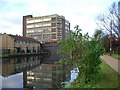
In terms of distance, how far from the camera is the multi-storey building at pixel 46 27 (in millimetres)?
116688

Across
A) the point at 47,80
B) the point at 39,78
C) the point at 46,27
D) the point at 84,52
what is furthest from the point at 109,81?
the point at 46,27

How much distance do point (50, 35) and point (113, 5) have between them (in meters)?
72.5

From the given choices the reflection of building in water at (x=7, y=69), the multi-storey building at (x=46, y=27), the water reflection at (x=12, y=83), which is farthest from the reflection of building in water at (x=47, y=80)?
the multi-storey building at (x=46, y=27)

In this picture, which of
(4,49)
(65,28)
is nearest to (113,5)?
(4,49)

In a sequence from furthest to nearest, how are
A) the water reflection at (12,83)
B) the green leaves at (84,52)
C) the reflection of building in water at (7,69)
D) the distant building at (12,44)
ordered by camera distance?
the distant building at (12,44)
the reflection of building in water at (7,69)
the water reflection at (12,83)
the green leaves at (84,52)

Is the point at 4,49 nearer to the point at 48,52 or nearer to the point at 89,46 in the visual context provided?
the point at 48,52

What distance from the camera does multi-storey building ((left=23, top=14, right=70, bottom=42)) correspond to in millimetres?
116688

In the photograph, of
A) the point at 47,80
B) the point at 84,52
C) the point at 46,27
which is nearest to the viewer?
the point at 84,52

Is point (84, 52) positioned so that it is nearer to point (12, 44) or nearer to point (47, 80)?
point (47, 80)

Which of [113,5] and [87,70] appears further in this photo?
[113,5]

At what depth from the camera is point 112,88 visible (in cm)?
1145

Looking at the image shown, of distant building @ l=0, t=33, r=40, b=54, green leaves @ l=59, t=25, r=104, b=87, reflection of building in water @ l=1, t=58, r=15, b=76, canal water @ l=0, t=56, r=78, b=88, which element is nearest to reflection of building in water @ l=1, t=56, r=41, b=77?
reflection of building in water @ l=1, t=58, r=15, b=76

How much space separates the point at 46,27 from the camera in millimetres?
119812

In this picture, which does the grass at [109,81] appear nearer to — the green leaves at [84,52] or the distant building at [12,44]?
the green leaves at [84,52]
